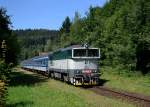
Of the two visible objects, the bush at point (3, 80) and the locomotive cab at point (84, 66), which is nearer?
the bush at point (3, 80)

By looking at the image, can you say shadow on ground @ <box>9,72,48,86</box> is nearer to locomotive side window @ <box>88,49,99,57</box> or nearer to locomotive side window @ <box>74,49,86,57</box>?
locomotive side window @ <box>74,49,86,57</box>

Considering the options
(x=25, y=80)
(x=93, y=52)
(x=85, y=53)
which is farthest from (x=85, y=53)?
(x=25, y=80)

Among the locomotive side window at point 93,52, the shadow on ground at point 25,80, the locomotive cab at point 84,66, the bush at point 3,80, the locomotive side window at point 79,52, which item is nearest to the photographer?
the bush at point 3,80

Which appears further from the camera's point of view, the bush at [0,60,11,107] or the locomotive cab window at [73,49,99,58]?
the locomotive cab window at [73,49,99,58]

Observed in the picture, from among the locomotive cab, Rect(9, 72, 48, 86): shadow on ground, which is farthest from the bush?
Rect(9, 72, 48, 86): shadow on ground

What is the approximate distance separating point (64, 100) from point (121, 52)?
23.0m

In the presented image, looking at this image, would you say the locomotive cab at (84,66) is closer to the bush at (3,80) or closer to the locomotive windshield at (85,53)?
the locomotive windshield at (85,53)

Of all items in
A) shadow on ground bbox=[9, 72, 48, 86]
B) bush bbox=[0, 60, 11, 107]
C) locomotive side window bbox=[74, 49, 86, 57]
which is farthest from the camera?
shadow on ground bbox=[9, 72, 48, 86]

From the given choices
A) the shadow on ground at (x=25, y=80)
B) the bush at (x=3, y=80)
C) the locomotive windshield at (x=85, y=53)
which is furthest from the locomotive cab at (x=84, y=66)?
the bush at (x=3, y=80)

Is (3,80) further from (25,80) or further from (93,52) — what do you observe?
(25,80)

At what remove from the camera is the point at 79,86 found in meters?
32.7

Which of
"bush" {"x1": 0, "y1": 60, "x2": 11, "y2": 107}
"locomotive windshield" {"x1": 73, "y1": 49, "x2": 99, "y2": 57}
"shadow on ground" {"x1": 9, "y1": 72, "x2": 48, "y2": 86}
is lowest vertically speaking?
"shadow on ground" {"x1": 9, "y1": 72, "x2": 48, "y2": 86}

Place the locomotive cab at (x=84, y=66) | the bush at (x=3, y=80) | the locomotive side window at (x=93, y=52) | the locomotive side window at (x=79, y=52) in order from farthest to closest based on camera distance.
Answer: the locomotive side window at (x=93, y=52), the locomotive side window at (x=79, y=52), the locomotive cab at (x=84, y=66), the bush at (x=3, y=80)

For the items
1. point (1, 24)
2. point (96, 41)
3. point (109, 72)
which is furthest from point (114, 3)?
point (1, 24)
